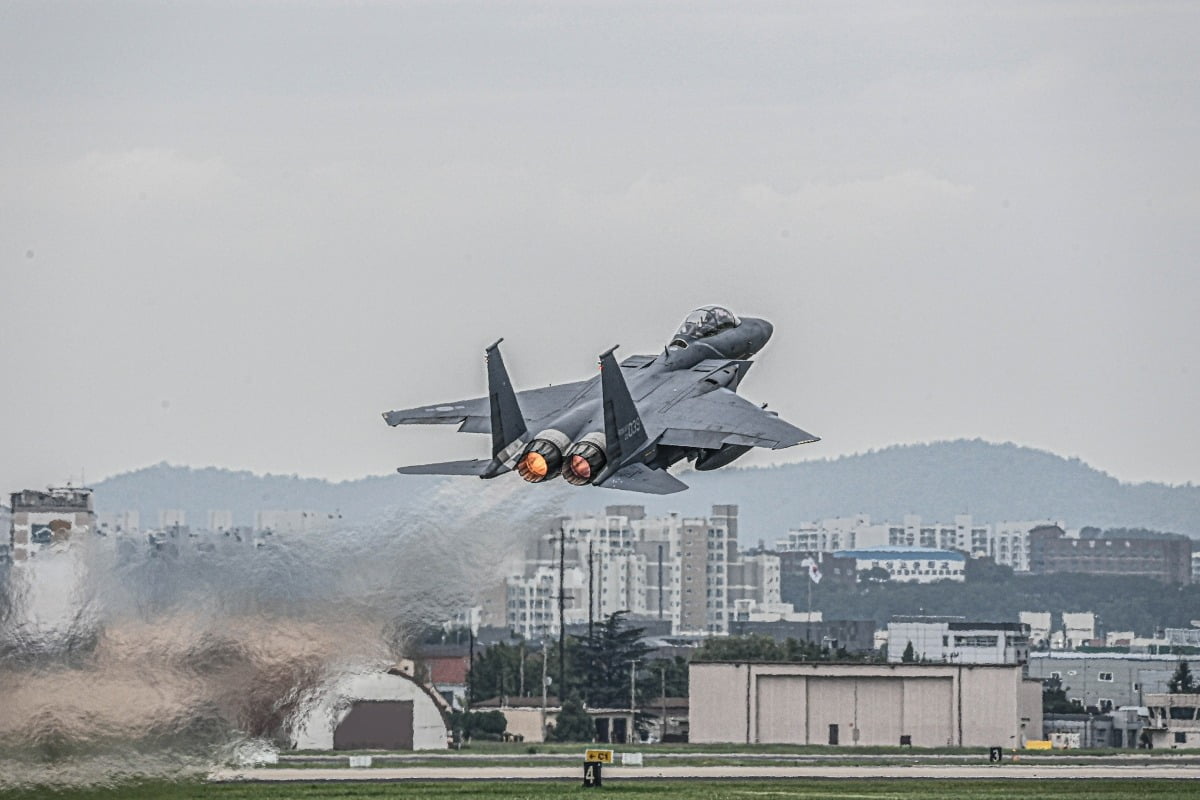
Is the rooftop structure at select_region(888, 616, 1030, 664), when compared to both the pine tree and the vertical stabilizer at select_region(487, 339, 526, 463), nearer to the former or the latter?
the pine tree

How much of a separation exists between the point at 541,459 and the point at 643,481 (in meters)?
2.14

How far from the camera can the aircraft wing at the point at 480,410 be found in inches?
1986

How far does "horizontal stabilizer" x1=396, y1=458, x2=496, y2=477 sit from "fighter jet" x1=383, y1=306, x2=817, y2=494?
0.02 m

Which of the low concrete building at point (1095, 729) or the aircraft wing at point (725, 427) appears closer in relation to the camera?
the aircraft wing at point (725, 427)

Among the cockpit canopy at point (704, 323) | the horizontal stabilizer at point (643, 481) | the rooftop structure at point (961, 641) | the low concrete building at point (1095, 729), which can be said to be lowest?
the low concrete building at point (1095, 729)

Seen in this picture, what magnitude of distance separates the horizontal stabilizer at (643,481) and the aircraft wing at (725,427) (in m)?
0.98

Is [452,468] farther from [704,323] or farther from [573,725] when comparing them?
[573,725]

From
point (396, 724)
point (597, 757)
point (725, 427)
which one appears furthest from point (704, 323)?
point (396, 724)

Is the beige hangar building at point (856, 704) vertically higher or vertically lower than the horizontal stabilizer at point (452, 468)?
lower

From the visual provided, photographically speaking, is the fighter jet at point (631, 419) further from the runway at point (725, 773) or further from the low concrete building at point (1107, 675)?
the low concrete building at point (1107, 675)

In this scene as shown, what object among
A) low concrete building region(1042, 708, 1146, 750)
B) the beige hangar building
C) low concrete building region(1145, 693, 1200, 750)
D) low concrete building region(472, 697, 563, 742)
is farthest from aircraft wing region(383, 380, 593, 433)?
low concrete building region(1042, 708, 1146, 750)

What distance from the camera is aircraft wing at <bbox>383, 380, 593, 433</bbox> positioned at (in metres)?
50.4

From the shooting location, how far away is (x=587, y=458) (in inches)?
1865

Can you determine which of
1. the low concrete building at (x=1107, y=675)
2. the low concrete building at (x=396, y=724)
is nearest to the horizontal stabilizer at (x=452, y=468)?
the low concrete building at (x=396, y=724)
